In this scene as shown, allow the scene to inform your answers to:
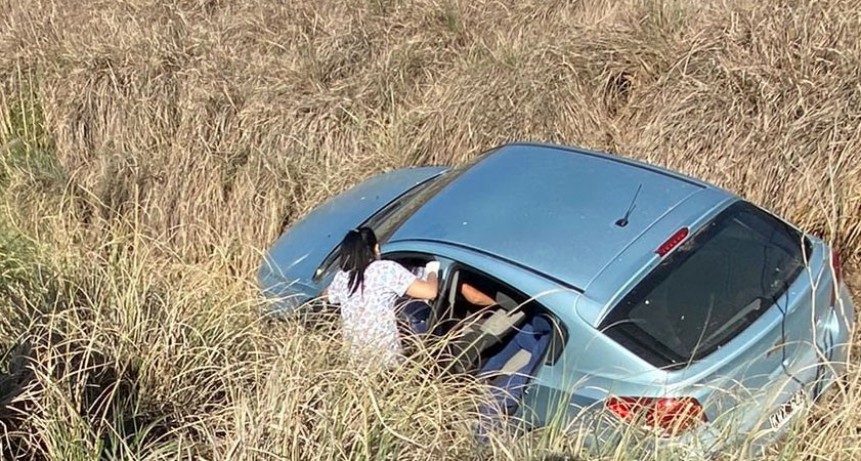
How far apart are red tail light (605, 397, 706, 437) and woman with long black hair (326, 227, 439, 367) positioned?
1206 mm

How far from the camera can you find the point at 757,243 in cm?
438

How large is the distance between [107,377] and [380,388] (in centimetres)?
119

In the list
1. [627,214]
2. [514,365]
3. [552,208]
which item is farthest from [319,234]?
[627,214]

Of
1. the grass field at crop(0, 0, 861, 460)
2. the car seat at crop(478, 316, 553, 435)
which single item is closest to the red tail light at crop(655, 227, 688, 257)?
the car seat at crop(478, 316, 553, 435)

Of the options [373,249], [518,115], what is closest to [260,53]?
[518,115]

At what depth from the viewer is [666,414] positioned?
3.67 metres

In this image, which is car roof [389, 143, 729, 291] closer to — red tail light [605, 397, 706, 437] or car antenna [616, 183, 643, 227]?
car antenna [616, 183, 643, 227]

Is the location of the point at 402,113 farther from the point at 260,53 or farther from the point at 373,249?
the point at 373,249

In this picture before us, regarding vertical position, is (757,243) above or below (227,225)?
above

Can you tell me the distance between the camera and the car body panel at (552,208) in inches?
166

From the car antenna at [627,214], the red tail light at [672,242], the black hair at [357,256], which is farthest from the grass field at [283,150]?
the car antenna at [627,214]

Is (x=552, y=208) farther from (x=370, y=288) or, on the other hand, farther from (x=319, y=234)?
(x=319, y=234)

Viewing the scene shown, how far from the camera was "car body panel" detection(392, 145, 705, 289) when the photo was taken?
421 centimetres

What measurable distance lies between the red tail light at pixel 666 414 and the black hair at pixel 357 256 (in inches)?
60.2
